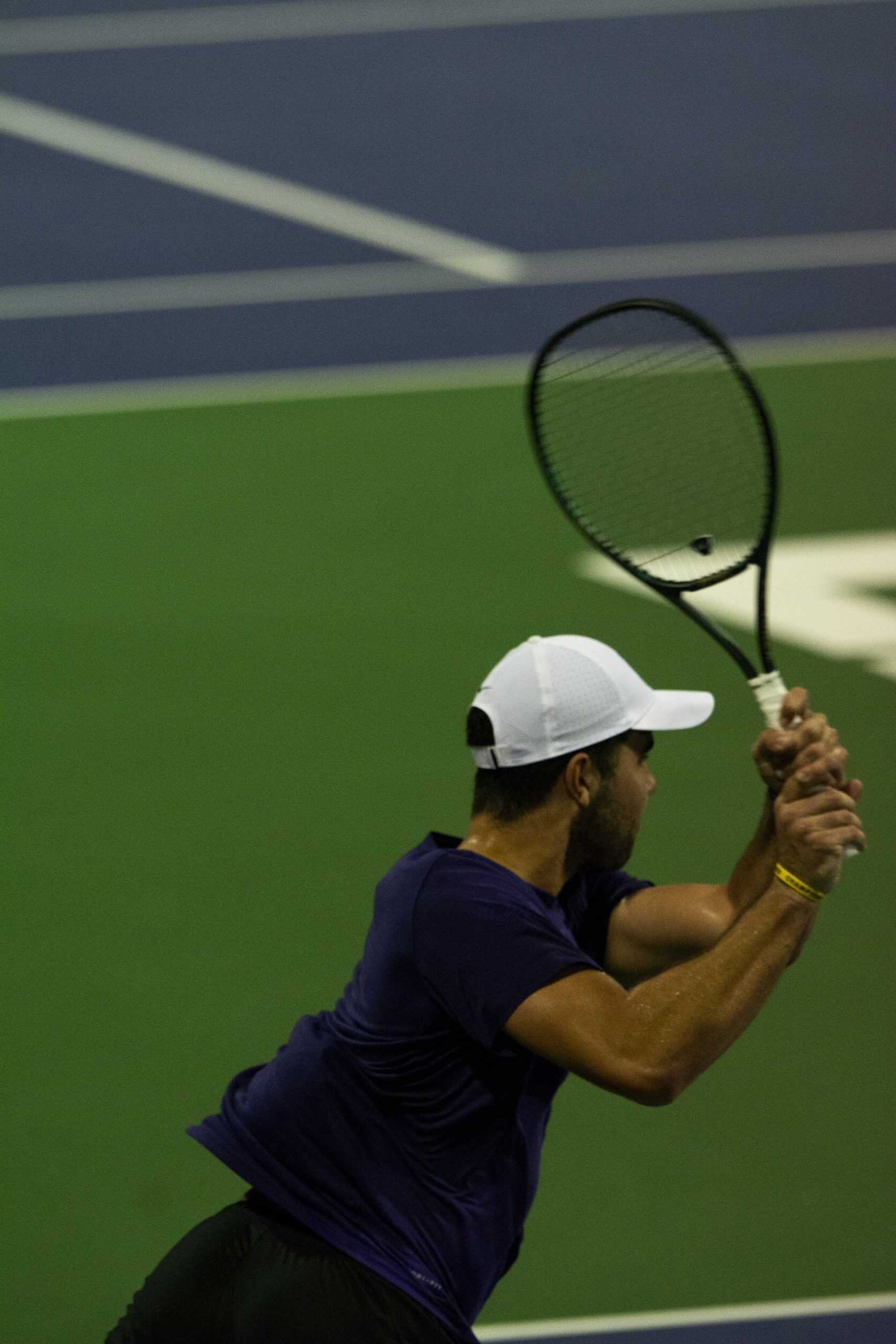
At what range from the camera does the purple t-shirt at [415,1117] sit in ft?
9.34

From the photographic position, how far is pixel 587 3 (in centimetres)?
842

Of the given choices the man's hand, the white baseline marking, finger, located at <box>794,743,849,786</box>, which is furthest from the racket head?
finger, located at <box>794,743,849,786</box>

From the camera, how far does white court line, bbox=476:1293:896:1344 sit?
4.17 metres

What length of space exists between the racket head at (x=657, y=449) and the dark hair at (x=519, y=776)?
1380 millimetres

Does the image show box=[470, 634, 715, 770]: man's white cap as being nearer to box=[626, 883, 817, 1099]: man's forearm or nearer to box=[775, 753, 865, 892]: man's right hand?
box=[775, 753, 865, 892]: man's right hand

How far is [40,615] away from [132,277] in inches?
81.3

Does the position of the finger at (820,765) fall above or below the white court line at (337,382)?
below

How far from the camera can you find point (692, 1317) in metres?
4.19

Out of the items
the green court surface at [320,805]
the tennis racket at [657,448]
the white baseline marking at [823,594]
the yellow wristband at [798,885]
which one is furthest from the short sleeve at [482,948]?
the white baseline marking at [823,594]

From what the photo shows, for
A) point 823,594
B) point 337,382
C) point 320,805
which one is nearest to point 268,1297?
point 320,805

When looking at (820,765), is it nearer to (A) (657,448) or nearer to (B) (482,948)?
(B) (482,948)

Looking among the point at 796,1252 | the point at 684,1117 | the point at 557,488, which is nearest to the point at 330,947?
the point at 684,1117

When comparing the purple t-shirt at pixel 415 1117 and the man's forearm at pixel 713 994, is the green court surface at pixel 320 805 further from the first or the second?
the man's forearm at pixel 713 994

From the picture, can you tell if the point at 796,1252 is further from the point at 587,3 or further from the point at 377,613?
the point at 587,3
